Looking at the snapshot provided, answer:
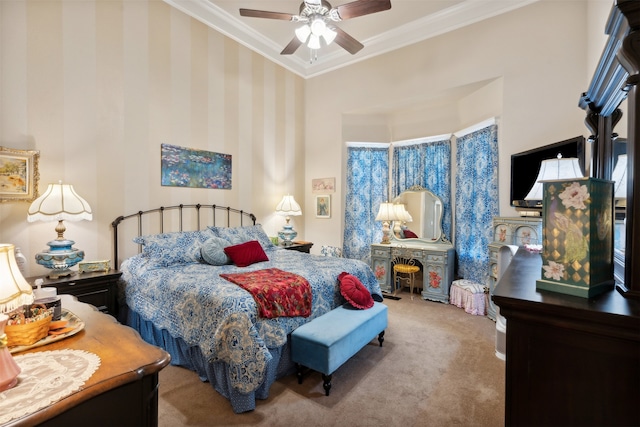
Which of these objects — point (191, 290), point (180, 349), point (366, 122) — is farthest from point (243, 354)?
point (366, 122)

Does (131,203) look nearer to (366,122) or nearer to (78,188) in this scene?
(78,188)

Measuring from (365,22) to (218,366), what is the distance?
4512mm

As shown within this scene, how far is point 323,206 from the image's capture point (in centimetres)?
528

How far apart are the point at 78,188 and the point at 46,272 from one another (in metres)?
0.84

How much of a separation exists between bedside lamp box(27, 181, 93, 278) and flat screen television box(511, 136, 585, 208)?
14.1 ft

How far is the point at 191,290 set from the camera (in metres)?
2.29

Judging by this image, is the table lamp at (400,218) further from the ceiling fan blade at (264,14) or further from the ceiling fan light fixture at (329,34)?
the ceiling fan blade at (264,14)

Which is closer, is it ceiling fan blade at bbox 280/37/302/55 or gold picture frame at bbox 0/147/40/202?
gold picture frame at bbox 0/147/40/202

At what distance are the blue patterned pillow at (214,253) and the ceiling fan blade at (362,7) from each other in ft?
8.65

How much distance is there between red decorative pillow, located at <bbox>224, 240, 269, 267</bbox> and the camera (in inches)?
125

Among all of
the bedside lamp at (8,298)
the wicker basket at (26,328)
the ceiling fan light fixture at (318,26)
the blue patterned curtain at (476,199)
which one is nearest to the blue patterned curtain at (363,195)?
the blue patterned curtain at (476,199)

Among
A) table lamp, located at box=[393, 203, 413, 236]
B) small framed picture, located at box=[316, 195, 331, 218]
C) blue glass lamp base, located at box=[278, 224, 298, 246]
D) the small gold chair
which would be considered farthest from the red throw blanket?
small framed picture, located at box=[316, 195, 331, 218]

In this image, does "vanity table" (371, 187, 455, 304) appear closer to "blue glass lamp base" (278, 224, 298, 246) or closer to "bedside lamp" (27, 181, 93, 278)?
"blue glass lamp base" (278, 224, 298, 246)

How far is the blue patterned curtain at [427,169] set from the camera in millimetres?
4590
